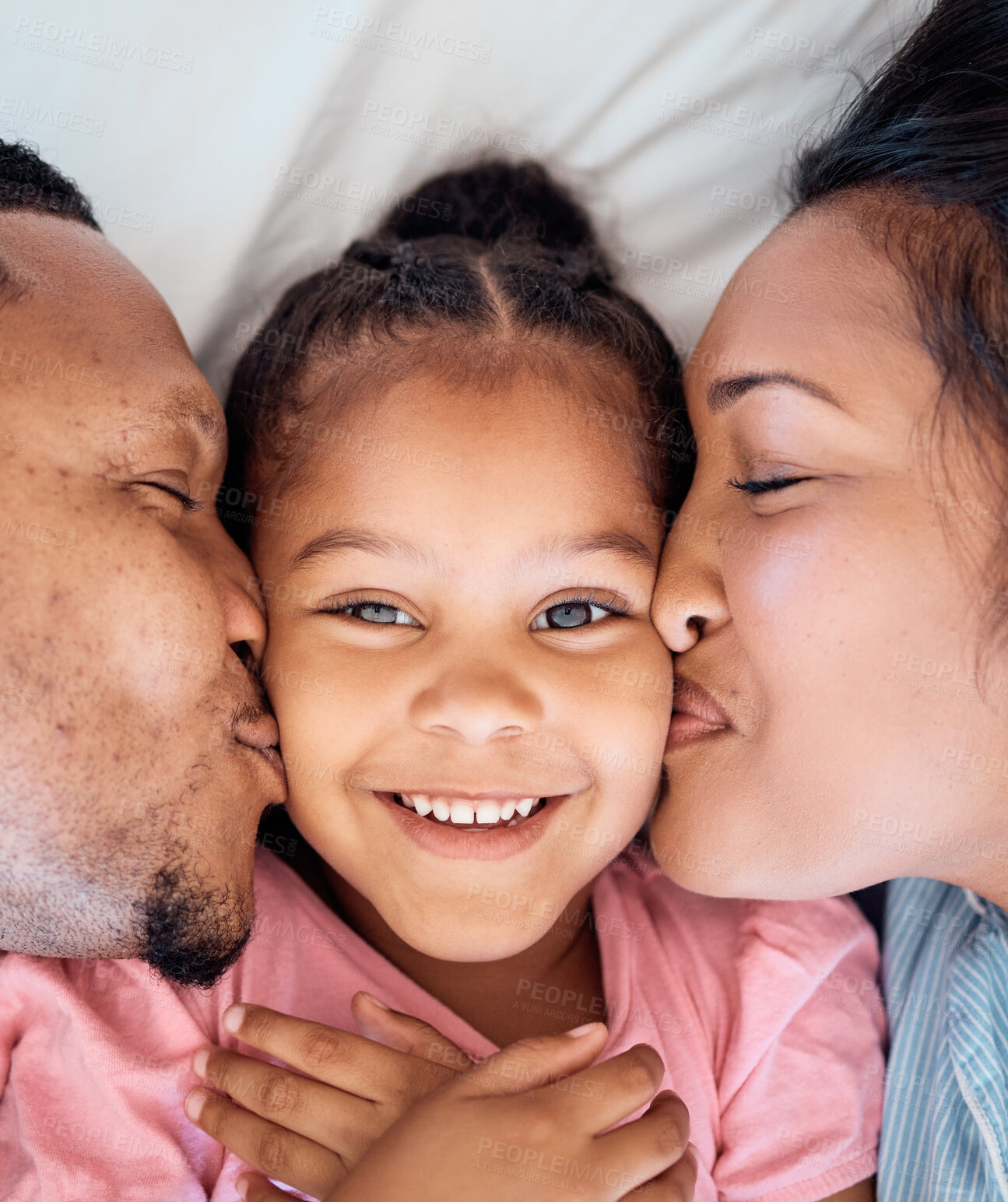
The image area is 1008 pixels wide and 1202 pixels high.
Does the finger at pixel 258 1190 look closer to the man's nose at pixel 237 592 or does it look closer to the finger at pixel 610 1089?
the finger at pixel 610 1089

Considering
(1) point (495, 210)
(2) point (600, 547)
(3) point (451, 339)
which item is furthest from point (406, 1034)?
(1) point (495, 210)

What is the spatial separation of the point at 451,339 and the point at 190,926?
3.36 ft

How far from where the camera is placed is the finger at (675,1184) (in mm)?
1501

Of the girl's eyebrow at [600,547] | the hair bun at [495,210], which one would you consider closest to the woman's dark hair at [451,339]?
the hair bun at [495,210]

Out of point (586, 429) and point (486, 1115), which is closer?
point (486, 1115)

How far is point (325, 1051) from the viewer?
5.28 ft

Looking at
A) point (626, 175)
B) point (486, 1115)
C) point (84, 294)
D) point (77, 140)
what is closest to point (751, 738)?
point (486, 1115)

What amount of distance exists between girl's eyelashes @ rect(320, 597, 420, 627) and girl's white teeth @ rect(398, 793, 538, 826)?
287mm

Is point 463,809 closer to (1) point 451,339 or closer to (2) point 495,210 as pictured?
(1) point 451,339

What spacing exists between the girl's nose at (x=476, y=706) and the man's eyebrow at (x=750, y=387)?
1.79 ft

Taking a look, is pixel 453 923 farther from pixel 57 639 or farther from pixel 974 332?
pixel 974 332

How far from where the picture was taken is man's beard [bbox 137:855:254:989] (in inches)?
60.6

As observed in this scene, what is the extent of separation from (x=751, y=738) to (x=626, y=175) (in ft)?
4.51

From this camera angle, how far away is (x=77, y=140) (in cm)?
215
